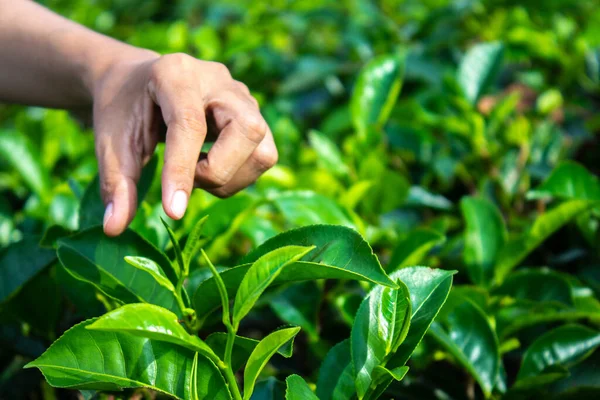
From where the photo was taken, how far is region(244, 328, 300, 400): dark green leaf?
2.45ft

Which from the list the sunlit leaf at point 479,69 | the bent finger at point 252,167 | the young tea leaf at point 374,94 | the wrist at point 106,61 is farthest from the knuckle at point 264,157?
the sunlit leaf at point 479,69

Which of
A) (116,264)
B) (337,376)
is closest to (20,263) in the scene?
(116,264)

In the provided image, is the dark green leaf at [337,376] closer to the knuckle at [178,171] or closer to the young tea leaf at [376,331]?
the young tea leaf at [376,331]

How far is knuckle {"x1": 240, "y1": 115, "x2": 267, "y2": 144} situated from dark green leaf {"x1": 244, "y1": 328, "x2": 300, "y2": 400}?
30 cm

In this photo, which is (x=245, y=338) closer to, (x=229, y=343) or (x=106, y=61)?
(x=229, y=343)

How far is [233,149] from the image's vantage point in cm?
92

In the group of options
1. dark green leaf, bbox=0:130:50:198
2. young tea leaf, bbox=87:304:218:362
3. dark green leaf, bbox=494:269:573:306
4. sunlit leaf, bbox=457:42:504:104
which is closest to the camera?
young tea leaf, bbox=87:304:218:362

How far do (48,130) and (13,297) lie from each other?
33.5 inches

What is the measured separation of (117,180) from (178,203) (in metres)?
0.14

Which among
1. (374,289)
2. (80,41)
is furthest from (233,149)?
(80,41)

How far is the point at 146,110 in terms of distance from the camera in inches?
38.6

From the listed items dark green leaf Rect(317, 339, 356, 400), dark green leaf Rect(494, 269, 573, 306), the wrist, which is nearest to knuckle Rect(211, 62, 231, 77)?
the wrist

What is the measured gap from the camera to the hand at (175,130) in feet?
2.85

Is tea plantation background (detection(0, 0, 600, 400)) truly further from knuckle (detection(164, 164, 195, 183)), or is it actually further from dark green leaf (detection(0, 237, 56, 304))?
knuckle (detection(164, 164, 195, 183))
